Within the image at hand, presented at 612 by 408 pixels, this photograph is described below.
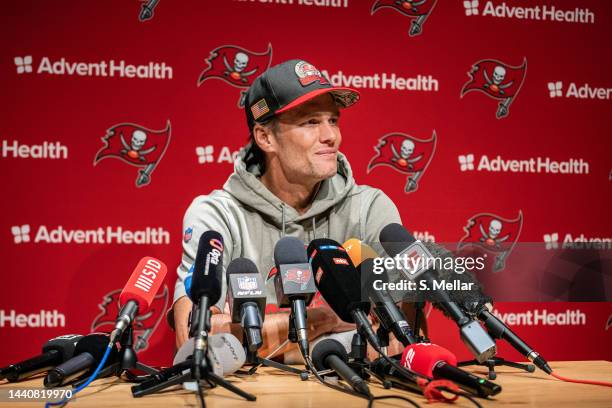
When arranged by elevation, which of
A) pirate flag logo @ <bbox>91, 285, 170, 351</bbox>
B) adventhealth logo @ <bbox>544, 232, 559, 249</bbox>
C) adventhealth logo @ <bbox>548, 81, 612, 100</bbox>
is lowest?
pirate flag logo @ <bbox>91, 285, 170, 351</bbox>

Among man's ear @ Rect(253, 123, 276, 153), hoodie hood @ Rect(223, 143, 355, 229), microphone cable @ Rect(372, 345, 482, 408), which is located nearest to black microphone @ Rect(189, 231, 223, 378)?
microphone cable @ Rect(372, 345, 482, 408)

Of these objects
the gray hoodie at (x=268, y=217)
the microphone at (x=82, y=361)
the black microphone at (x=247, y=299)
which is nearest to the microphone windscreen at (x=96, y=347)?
the microphone at (x=82, y=361)

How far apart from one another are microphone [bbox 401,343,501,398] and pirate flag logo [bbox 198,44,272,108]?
5.73ft

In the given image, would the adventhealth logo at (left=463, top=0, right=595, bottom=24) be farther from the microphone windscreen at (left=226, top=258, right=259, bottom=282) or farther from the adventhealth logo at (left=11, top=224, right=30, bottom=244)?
the adventhealth logo at (left=11, top=224, right=30, bottom=244)

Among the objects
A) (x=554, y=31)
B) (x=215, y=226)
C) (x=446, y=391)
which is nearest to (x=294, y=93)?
(x=215, y=226)

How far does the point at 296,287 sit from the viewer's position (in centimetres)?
127

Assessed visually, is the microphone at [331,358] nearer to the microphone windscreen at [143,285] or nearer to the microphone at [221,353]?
the microphone at [221,353]

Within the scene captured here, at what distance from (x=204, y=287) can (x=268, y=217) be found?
108cm

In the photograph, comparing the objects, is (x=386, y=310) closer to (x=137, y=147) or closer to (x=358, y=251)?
(x=358, y=251)

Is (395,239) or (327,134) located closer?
(395,239)

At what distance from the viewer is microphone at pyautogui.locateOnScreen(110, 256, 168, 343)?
3.80 feet

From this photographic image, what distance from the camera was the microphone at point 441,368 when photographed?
105 centimetres

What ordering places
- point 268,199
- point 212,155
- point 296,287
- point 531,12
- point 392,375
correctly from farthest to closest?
point 531,12, point 212,155, point 268,199, point 296,287, point 392,375

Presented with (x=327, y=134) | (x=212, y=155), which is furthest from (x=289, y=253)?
(x=212, y=155)
